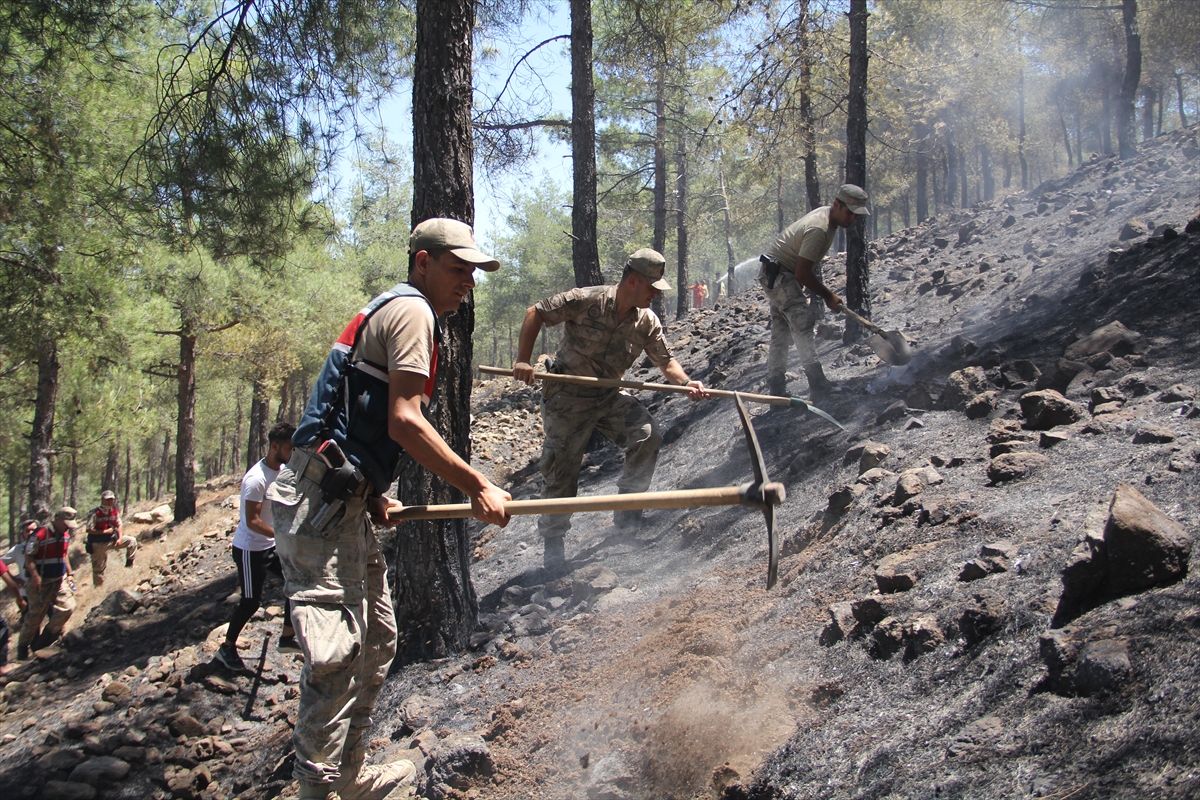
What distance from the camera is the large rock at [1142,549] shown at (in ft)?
7.72

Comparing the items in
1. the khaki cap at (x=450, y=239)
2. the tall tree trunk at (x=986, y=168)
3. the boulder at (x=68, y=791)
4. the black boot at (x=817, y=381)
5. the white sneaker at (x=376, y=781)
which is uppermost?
the tall tree trunk at (x=986, y=168)

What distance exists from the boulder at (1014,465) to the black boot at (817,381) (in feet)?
9.31

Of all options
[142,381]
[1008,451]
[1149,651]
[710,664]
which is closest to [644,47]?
[1008,451]

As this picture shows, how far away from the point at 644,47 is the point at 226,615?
24.7ft

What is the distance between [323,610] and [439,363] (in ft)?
6.61

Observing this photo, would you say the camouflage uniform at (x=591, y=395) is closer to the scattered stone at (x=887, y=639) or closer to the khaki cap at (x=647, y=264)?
the khaki cap at (x=647, y=264)

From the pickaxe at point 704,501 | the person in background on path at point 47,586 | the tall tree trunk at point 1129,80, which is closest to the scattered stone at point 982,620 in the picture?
the pickaxe at point 704,501

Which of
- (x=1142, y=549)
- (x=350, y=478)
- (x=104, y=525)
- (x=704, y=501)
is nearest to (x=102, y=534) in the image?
(x=104, y=525)

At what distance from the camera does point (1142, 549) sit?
2.37m

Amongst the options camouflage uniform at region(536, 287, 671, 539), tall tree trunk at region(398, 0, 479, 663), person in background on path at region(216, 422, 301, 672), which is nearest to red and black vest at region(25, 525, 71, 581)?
person in background on path at region(216, 422, 301, 672)

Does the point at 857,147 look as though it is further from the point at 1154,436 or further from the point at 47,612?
the point at 47,612

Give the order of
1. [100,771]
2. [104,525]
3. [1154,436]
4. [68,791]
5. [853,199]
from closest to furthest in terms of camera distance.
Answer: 1. [1154,436]
2. [68,791]
3. [100,771]
4. [853,199]
5. [104,525]

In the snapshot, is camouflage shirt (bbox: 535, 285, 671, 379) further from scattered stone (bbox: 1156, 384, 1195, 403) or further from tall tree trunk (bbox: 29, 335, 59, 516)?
tall tree trunk (bbox: 29, 335, 59, 516)

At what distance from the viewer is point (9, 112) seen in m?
7.55
